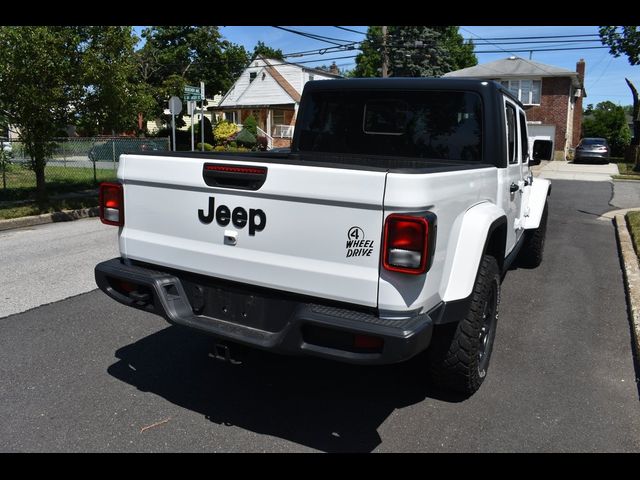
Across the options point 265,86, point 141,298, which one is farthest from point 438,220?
point 265,86

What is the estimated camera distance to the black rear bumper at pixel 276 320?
8.43 ft

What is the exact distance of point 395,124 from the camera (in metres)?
4.38

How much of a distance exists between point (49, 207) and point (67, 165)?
6.67m

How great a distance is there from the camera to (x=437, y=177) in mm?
2666

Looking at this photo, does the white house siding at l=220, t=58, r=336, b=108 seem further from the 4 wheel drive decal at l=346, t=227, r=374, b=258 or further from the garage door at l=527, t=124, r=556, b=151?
the 4 wheel drive decal at l=346, t=227, r=374, b=258

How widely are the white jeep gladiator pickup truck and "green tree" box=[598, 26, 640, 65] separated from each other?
28.4 m

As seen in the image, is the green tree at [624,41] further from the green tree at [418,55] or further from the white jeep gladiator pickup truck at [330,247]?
the white jeep gladiator pickup truck at [330,247]

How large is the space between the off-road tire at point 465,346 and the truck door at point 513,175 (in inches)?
40.8

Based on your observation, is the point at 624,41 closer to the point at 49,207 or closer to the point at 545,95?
the point at 545,95

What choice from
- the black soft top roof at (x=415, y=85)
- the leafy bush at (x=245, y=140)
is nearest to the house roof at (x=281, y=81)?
the leafy bush at (x=245, y=140)

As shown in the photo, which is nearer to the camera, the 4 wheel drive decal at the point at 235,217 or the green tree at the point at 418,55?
the 4 wheel drive decal at the point at 235,217

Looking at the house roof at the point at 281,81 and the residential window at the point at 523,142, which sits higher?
the house roof at the point at 281,81
